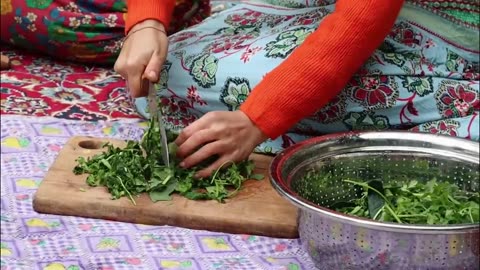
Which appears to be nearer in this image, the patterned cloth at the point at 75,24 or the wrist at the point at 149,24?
the wrist at the point at 149,24

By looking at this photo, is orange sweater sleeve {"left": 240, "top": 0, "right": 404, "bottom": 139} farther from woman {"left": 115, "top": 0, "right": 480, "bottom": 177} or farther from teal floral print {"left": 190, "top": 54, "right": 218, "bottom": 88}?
teal floral print {"left": 190, "top": 54, "right": 218, "bottom": 88}

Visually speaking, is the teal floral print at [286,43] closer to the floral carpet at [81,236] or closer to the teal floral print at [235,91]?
the teal floral print at [235,91]

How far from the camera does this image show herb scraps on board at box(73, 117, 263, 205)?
1.41 metres

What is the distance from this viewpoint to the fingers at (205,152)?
4.60ft

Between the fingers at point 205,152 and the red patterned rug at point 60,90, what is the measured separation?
0.52 meters

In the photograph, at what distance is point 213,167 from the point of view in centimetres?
142

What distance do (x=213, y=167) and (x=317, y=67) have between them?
233 millimetres

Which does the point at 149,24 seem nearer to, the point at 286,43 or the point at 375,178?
the point at 286,43

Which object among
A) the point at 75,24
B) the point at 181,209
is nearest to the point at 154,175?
the point at 181,209

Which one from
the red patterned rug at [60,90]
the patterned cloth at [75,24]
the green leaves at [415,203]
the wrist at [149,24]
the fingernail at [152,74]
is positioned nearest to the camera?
the green leaves at [415,203]

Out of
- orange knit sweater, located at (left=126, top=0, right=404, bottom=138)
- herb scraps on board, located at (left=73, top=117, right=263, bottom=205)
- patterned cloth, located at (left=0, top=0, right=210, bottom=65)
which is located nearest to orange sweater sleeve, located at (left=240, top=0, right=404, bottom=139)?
orange knit sweater, located at (left=126, top=0, right=404, bottom=138)

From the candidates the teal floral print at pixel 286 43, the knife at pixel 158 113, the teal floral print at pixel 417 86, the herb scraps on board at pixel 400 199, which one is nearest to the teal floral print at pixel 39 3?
the teal floral print at pixel 286 43

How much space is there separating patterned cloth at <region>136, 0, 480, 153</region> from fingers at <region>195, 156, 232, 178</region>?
0.68 ft

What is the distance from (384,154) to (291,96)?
0.57 feet
